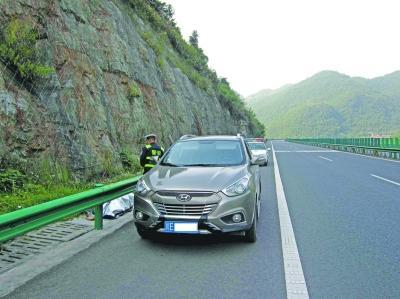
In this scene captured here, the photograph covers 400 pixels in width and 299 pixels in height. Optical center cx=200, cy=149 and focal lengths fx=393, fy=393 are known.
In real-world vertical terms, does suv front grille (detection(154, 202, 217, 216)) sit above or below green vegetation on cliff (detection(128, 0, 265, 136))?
below

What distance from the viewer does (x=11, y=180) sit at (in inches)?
297

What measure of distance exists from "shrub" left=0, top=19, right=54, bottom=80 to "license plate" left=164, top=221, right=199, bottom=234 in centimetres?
637

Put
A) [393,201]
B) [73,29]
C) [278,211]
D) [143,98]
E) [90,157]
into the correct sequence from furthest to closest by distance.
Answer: [143,98], [73,29], [90,157], [393,201], [278,211]

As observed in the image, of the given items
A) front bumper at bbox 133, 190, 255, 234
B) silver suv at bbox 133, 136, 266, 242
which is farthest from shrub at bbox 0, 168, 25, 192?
front bumper at bbox 133, 190, 255, 234

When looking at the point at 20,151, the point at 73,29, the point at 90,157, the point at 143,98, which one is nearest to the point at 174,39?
the point at 143,98

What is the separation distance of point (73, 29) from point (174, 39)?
22.7m

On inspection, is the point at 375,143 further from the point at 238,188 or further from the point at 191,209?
the point at 191,209

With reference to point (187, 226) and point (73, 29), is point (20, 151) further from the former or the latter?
point (73, 29)

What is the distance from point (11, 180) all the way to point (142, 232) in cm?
337

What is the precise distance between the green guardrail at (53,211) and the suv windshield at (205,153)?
111 centimetres

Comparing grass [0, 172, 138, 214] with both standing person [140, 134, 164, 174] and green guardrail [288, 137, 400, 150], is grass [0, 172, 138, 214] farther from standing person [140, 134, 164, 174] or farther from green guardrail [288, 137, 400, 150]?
green guardrail [288, 137, 400, 150]

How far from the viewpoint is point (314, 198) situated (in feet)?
31.0

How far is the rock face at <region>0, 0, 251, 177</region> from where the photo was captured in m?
8.94

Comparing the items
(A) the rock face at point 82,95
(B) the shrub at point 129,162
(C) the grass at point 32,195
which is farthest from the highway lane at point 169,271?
(B) the shrub at point 129,162
